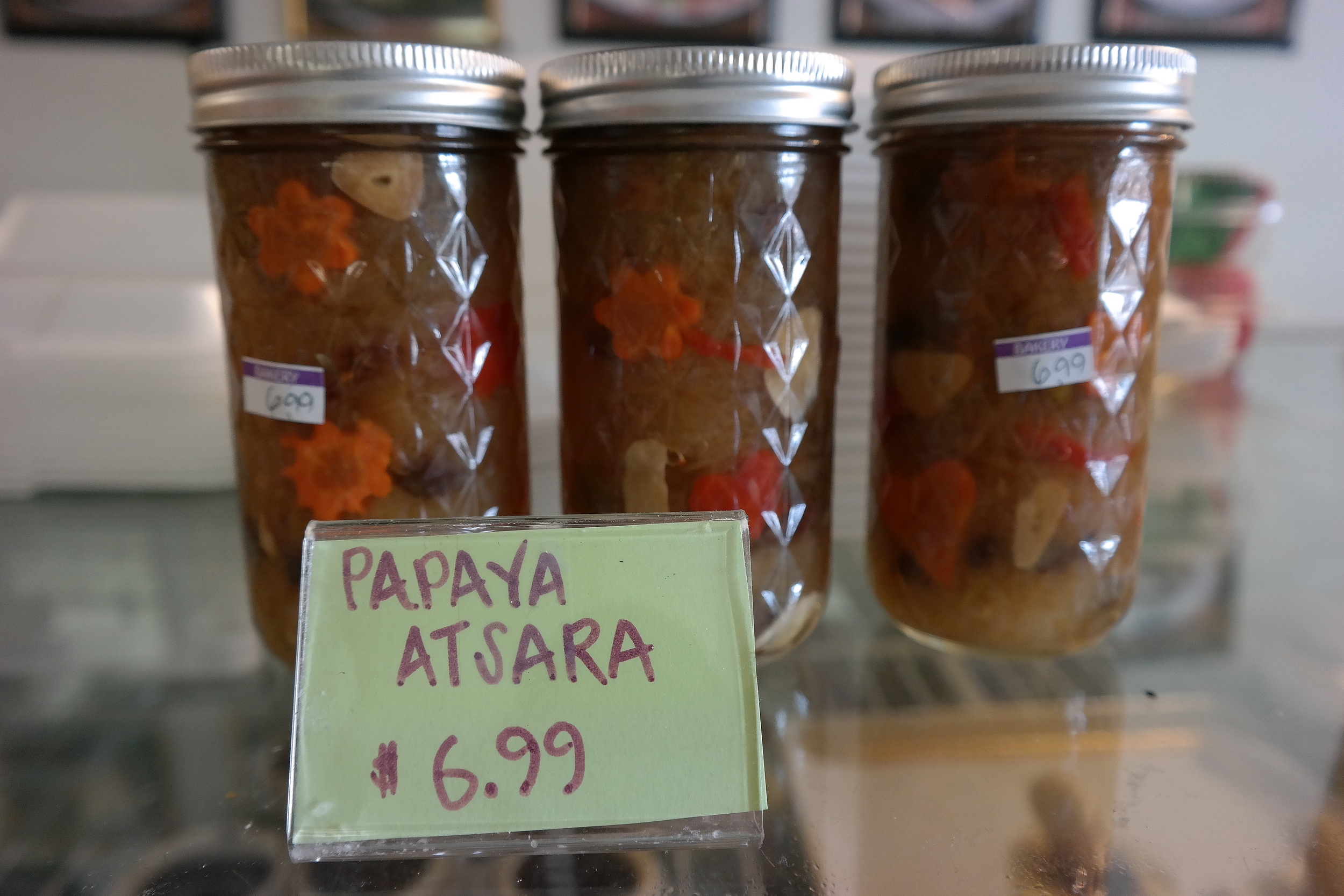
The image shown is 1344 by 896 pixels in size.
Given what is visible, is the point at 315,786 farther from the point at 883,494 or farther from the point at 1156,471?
the point at 1156,471

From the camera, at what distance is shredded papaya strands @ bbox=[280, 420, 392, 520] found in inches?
19.2

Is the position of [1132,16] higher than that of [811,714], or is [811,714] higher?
[1132,16]

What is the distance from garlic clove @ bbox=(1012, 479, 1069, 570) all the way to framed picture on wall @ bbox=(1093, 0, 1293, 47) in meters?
1.10

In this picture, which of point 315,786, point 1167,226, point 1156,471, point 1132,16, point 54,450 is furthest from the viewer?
point 1132,16

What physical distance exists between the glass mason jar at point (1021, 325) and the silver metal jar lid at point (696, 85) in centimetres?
7

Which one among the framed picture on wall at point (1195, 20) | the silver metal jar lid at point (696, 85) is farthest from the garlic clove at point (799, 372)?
the framed picture on wall at point (1195, 20)

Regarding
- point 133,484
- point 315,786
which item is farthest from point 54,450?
point 315,786

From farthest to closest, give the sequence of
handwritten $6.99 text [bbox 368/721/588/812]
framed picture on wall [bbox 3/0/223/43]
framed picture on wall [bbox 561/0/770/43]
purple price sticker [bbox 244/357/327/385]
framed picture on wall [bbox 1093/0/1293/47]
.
Answer: 1. framed picture on wall [bbox 1093/0/1293/47]
2. framed picture on wall [bbox 561/0/770/43]
3. framed picture on wall [bbox 3/0/223/43]
4. purple price sticker [bbox 244/357/327/385]
5. handwritten $6.99 text [bbox 368/721/588/812]

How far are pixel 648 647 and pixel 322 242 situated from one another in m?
0.26

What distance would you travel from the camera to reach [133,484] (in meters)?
0.84

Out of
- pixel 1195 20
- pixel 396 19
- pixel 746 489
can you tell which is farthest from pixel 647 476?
pixel 1195 20

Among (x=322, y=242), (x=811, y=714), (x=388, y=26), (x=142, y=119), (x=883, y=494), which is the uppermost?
(x=388, y=26)

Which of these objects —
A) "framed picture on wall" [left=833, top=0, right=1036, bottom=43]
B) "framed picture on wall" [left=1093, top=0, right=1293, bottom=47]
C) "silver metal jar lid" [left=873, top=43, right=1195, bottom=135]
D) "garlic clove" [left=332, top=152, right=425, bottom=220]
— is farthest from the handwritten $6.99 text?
"framed picture on wall" [left=1093, top=0, right=1293, bottom=47]

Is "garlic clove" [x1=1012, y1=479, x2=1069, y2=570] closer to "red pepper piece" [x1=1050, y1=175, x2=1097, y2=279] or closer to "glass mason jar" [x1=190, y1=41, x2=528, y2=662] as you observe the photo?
"red pepper piece" [x1=1050, y1=175, x2=1097, y2=279]
